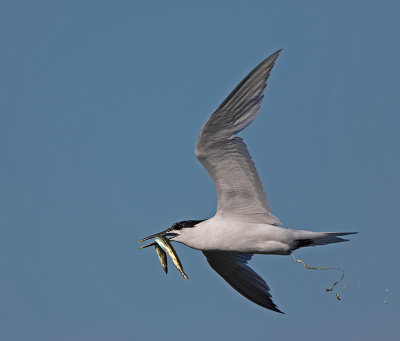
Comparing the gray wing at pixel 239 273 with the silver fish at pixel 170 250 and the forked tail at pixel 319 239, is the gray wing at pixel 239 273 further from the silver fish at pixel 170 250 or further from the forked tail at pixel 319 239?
the forked tail at pixel 319 239

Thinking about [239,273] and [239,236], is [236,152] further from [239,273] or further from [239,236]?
[239,273]

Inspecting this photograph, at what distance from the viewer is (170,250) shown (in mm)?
12352

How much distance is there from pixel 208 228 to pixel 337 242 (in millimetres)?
2108

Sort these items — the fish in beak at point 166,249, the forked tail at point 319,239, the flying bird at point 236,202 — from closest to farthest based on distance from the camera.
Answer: the flying bird at point 236,202 → the forked tail at point 319,239 → the fish in beak at point 166,249

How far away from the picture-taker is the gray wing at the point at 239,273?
Answer: 43.2 feet

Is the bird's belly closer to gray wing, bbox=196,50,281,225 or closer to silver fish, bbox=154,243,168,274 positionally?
gray wing, bbox=196,50,281,225

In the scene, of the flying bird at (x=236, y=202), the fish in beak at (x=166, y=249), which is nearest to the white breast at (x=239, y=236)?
the flying bird at (x=236, y=202)

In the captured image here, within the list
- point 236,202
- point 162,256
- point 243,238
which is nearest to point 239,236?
point 243,238

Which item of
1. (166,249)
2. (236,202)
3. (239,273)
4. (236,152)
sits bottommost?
(239,273)

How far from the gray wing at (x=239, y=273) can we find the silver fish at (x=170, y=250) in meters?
1.04

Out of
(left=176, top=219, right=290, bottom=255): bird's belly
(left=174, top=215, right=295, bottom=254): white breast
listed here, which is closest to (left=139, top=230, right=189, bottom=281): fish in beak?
(left=174, top=215, right=295, bottom=254): white breast

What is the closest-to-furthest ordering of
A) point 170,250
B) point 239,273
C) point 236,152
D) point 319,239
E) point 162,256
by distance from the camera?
point 236,152
point 319,239
point 170,250
point 162,256
point 239,273

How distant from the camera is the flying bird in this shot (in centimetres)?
1025

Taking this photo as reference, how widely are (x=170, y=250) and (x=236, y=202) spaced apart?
5.40 ft
